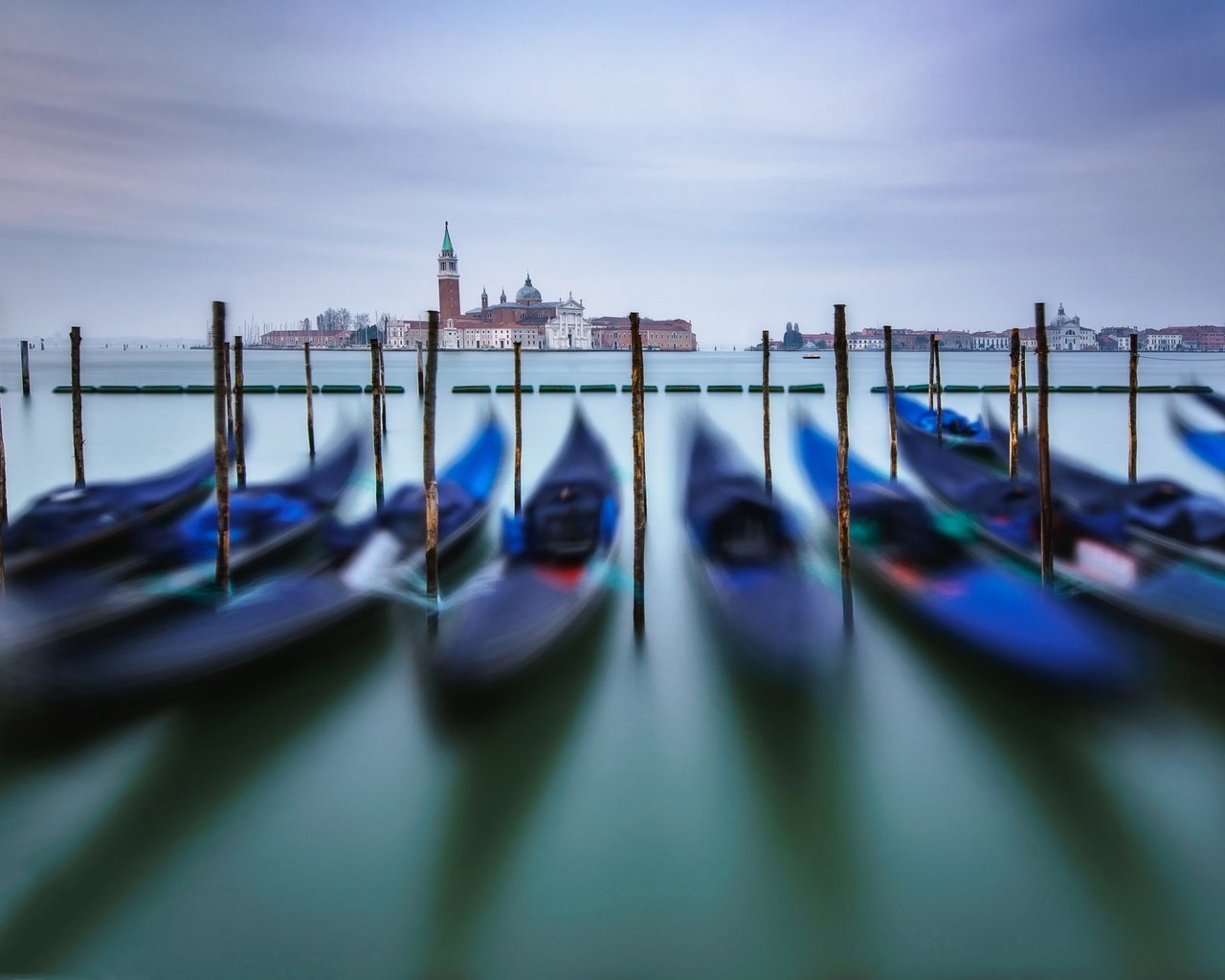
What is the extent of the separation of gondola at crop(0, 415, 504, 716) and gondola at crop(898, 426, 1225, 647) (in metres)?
3.85

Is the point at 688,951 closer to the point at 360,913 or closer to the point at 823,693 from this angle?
the point at 360,913

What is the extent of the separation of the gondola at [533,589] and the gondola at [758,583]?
0.65m

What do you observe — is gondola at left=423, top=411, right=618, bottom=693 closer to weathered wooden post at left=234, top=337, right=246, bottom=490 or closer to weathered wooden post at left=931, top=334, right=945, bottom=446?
weathered wooden post at left=234, top=337, right=246, bottom=490

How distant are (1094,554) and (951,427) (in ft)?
22.2

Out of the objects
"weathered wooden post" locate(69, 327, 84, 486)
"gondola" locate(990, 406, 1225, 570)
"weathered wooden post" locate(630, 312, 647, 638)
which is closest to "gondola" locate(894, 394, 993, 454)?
"gondola" locate(990, 406, 1225, 570)

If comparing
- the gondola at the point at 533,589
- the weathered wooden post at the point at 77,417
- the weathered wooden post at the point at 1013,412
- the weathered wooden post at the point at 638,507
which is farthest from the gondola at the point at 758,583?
the weathered wooden post at the point at 77,417

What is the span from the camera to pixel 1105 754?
3.27 meters

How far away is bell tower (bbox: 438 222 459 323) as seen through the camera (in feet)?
246

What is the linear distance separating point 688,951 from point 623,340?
8735 centimetres

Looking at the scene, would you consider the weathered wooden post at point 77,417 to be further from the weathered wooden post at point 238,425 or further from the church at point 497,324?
the church at point 497,324

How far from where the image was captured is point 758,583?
13.6 feet

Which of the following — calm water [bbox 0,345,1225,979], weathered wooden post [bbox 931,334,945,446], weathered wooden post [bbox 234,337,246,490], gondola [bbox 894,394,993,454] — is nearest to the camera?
calm water [bbox 0,345,1225,979]

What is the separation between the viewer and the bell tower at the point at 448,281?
7500 cm

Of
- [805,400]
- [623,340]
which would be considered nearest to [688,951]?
[805,400]
